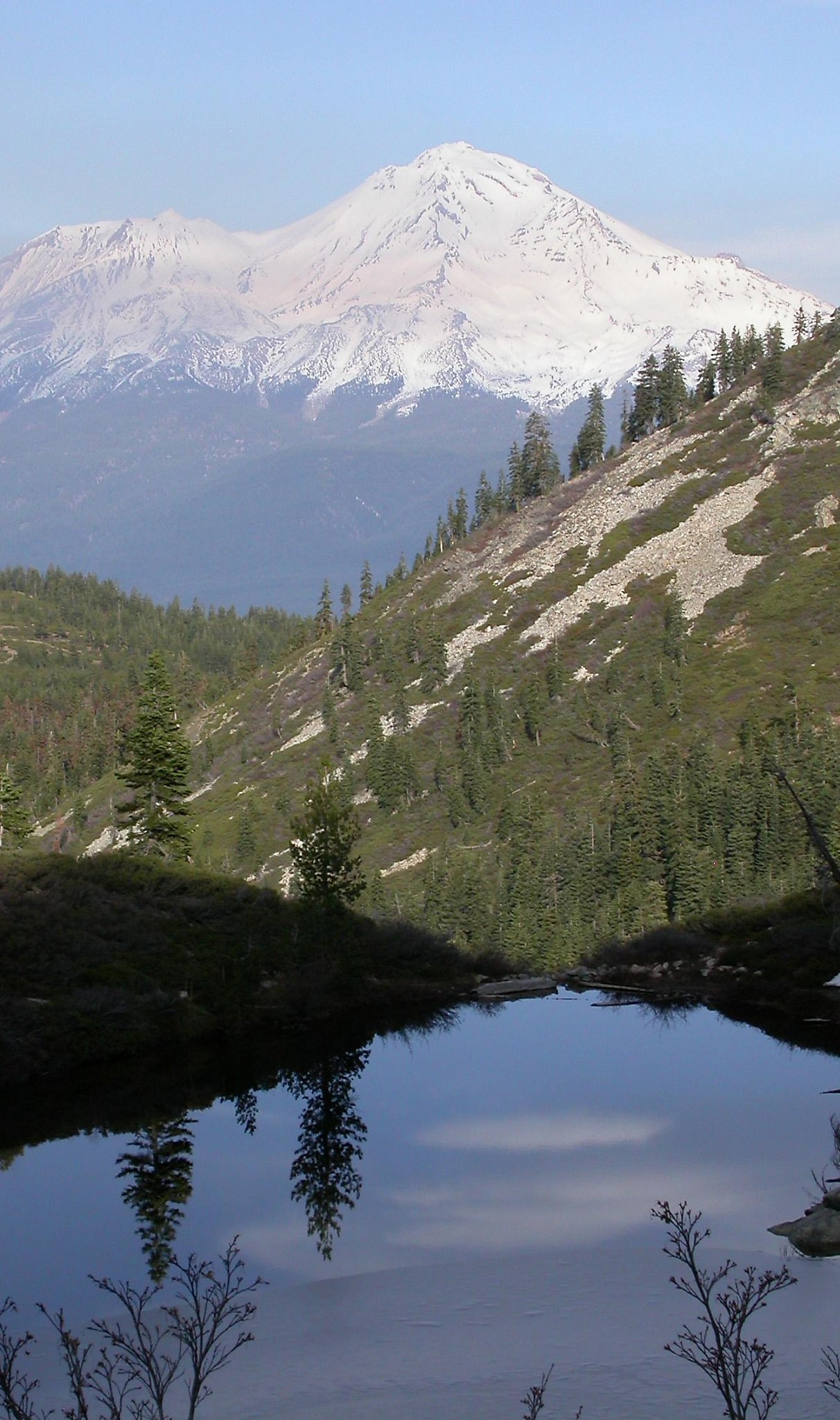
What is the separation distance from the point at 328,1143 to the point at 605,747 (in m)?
112

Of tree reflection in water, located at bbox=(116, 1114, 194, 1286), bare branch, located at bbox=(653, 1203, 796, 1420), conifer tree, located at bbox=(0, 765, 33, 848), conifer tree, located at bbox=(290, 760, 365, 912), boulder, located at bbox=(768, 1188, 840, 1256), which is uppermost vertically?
Answer: conifer tree, located at bbox=(0, 765, 33, 848)

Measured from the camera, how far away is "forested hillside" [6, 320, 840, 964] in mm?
110188

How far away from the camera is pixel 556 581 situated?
199 meters

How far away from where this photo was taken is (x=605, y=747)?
15688 centimetres

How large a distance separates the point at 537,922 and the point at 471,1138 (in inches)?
2046

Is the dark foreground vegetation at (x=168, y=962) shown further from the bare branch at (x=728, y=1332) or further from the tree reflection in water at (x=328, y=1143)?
the bare branch at (x=728, y=1332)

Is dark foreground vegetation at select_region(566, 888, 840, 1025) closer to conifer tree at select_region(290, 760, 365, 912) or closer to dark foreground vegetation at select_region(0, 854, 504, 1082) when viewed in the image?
dark foreground vegetation at select_region(0, 854, 504, 1082)

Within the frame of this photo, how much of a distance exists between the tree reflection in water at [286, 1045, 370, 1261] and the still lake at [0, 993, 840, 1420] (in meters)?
0.12

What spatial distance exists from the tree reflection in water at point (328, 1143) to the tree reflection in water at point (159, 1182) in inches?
135

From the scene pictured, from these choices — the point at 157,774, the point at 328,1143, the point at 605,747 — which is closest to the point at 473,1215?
the point at 328,1143

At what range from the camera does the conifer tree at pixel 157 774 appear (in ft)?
269

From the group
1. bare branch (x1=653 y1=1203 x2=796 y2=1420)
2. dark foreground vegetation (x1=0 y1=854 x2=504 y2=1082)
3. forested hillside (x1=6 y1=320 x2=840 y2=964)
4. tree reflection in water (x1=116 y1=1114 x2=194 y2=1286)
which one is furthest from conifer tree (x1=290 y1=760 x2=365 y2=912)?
bare branch (x1=653 y1=1203 x2=796 y2=1420)

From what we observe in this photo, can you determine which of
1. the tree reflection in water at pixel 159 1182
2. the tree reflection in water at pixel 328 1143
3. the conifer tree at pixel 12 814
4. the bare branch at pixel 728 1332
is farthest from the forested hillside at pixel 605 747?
the bare branch at pixel 728 1332

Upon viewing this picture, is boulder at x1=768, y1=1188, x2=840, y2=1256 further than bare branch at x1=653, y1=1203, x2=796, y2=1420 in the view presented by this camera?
Yes
